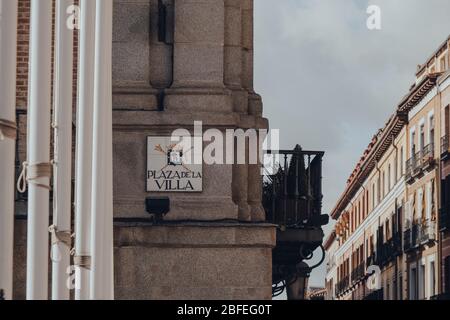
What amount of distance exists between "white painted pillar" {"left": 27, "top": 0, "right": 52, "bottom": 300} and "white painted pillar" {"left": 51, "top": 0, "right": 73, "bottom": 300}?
2.46 ft

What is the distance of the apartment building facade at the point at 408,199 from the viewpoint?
2645 inches

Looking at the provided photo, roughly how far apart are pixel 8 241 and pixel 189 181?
8986 mm

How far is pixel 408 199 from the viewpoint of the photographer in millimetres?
74250

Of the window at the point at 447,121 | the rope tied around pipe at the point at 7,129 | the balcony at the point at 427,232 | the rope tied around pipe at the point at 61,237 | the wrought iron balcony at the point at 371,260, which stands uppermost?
the window at the point at 447,121

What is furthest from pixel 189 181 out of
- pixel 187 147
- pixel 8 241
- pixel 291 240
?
pixel 8 241

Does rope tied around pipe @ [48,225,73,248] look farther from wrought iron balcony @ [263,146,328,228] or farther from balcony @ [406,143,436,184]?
balcony @ [406,143,436,184]

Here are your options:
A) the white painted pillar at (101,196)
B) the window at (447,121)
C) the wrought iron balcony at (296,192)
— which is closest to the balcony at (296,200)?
the wrought iron balcony at (296,192)

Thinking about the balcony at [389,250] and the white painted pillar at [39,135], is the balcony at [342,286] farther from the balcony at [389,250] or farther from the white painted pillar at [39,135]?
the white painted pillar at [39,135]

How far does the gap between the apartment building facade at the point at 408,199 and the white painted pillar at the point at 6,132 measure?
2188 inches

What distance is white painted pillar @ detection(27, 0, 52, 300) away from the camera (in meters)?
10.4

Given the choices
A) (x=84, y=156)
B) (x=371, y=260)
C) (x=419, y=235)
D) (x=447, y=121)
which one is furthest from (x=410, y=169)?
(x=84, y=156)

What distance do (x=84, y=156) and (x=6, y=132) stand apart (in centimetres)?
242

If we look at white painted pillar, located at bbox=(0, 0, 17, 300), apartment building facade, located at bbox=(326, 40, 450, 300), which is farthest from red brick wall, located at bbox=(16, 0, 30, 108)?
apartment building facade, located at bbox=(326, 40, 450, 300)
